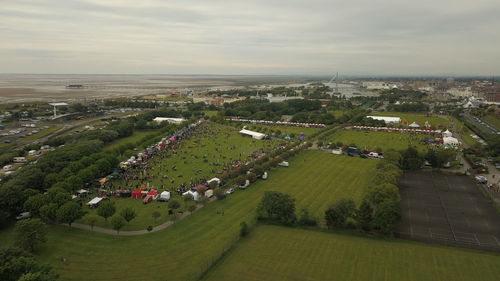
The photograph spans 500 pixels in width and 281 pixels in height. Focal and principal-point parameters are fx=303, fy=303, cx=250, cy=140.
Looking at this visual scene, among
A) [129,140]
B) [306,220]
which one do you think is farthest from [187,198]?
[129,140]

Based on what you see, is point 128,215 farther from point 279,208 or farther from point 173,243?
point 279,208

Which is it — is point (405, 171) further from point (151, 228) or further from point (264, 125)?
point (264, 125)

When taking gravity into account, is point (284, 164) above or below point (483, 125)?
below

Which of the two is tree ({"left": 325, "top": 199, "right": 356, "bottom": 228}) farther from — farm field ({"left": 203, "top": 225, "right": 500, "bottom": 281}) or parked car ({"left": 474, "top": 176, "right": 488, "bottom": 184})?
parked car ({"left": 474, "top": 176, "right": 488, "bottom": 184})

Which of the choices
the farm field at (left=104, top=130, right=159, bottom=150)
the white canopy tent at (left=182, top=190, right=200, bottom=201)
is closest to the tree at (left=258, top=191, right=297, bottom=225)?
the white canopy tent at (left=182, top=190, right=200, bottom=201)

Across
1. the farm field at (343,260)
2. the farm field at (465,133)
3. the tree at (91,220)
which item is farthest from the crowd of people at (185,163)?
the farm field at (465,133)

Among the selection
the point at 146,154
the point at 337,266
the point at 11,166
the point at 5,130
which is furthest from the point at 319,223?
the point at 5,130
